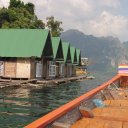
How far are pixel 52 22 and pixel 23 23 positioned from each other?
51.5 feet

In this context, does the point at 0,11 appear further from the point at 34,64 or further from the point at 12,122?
the point at 12,122

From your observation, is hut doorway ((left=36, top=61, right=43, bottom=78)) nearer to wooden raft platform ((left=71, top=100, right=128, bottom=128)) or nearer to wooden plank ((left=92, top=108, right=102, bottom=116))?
wooden raft platform ((left=71, top=100, right=128, bottom=128))

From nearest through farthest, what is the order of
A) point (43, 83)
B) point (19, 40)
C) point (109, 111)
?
1. point (109, 111)
2. point (43, 83)
3. point (19, 40)

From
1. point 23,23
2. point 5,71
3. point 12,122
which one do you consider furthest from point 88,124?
point 23,23

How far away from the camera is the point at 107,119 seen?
8.33m

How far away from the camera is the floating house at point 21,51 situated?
42.3 m

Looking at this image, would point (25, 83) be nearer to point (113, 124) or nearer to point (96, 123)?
point (96, 123)

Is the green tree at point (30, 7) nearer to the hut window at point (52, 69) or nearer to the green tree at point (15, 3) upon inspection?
the green tree at point (15, 3)

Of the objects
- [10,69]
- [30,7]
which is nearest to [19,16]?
→ [30,7]

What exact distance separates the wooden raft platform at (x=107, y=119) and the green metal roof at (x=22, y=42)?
3233 cm

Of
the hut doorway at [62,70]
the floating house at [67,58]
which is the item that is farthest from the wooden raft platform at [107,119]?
the hut doorway at [62,70]

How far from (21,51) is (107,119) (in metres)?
34.8

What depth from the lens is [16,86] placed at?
3525 cm

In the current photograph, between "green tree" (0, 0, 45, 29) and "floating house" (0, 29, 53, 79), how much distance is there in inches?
769
